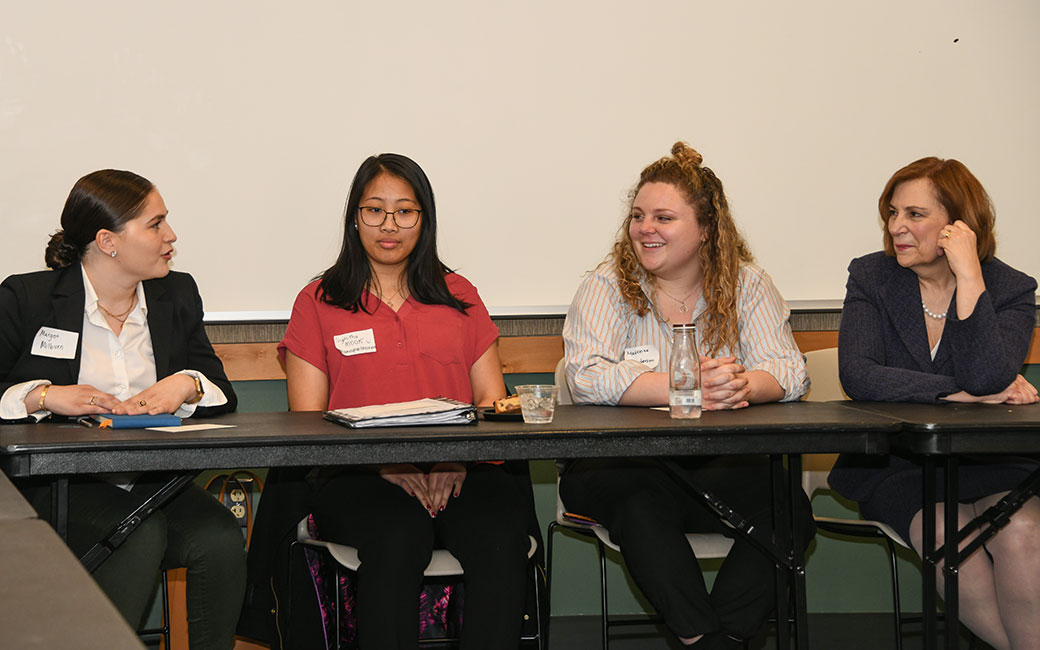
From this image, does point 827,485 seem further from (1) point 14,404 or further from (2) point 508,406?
(1) point 14,404

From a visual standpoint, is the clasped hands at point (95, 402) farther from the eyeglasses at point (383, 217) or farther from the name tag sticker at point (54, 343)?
the eyeglasses at point (383, 217)

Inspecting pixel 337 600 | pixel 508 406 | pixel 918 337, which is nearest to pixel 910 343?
pixel 918 337

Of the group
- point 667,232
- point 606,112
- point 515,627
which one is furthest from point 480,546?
point 606,112

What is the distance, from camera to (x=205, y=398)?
2.29 m

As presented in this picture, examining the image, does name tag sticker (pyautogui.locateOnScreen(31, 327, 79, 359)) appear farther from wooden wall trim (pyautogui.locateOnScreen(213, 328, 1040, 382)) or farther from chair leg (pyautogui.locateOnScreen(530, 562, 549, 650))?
chair leg (pyautogui.locateOnScreen(530, 562, 549, 650))

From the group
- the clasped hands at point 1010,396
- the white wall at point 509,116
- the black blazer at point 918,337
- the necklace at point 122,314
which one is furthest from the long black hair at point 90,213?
the clasped hands at point 1010,396

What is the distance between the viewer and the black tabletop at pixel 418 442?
1717mm

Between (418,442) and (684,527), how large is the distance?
869 mm

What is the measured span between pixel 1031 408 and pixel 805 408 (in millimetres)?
504

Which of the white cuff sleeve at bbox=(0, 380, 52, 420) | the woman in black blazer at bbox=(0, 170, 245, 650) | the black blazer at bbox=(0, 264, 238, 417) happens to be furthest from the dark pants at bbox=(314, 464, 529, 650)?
the white cuff sleeve at bbox=(0, 380, 52, 420)

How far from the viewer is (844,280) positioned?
3303 mm

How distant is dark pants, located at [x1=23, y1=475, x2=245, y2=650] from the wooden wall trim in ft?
2.37

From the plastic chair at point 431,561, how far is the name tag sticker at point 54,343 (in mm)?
676

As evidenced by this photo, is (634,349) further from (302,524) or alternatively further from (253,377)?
(253,377)
